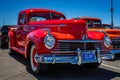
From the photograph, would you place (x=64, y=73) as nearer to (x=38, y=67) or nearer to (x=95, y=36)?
(x=38, y=67)

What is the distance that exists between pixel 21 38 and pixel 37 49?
2.82 metres

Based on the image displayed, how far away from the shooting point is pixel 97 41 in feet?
22.6

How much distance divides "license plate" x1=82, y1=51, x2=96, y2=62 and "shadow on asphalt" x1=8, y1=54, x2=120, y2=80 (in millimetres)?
489

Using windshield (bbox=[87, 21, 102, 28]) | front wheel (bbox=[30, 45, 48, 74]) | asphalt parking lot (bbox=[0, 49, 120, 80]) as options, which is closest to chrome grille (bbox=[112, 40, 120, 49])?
asphalt parking lot (bbox=[0, 49, 120, 80])

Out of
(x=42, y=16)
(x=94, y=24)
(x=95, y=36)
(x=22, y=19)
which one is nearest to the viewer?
(x=95, y=36)

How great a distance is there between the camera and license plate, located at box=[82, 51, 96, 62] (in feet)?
20.8

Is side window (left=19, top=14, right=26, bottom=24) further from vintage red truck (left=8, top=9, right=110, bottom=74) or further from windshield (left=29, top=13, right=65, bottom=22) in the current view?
vintage red truck (left=8, top=9, right=110, bottom=74)

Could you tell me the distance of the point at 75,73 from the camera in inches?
277

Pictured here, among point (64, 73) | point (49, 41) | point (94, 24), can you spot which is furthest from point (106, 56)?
point (94, 24)

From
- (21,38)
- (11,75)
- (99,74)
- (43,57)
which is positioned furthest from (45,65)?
(21,38)

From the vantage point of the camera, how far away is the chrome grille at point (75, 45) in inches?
247

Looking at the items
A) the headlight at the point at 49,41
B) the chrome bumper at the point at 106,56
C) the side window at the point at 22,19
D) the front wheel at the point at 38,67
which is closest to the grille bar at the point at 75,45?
the headlight at the point at 49,41

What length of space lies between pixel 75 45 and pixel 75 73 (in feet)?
3.22

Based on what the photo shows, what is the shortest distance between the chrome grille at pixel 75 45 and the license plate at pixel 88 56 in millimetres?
232
